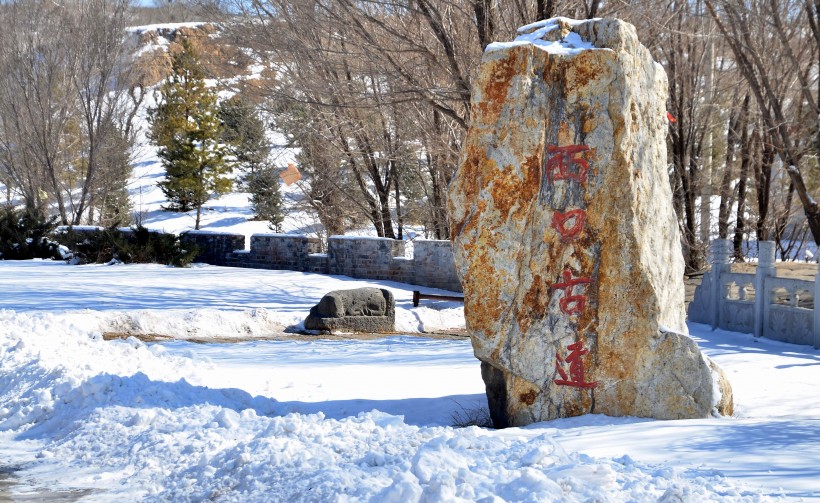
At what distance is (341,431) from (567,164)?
2.75 metres

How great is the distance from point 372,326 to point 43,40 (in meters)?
20.4

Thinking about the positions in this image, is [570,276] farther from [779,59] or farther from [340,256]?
[779,59]

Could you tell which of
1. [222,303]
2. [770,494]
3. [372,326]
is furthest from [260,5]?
[770,494]

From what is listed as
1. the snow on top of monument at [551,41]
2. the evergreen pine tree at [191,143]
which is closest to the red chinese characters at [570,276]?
the snow on top of monument at [551,41]

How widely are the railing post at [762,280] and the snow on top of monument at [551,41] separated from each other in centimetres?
622

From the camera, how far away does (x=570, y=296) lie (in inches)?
283

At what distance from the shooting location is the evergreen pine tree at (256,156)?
4078 centimetres

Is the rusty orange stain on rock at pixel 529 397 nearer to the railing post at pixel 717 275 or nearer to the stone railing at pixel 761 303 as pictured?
the stone railing at pixel 761 303

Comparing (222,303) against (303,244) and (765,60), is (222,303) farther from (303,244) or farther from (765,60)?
(765,60)

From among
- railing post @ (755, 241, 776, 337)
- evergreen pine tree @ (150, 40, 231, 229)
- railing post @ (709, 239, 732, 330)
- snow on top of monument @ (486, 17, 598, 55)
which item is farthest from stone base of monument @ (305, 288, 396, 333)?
evergreen pine tree @ (150, 40, 231, 229)

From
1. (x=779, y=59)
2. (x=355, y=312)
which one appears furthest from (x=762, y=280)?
(x=779, y=59)

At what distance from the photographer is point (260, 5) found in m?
19.6

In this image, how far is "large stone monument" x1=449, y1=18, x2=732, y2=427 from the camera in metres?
7.18

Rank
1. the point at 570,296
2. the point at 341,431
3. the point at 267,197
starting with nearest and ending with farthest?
the point at 341,431 → the point at 570,296 → the point at 267,197
